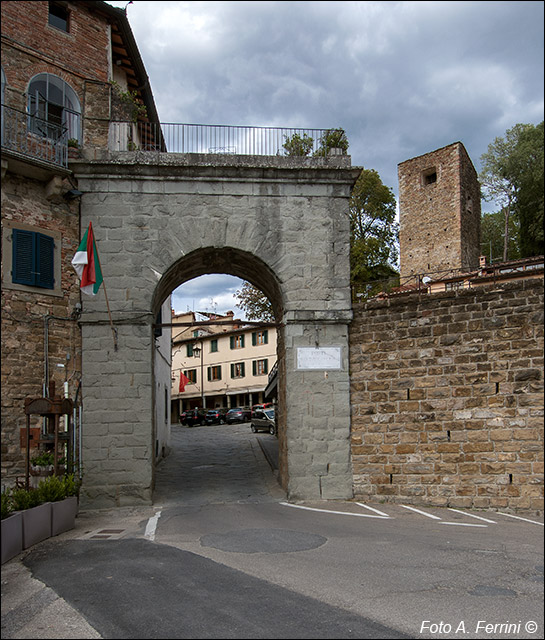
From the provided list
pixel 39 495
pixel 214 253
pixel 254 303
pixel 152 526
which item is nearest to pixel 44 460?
pixel 39 495

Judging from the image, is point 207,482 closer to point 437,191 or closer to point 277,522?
point 277,522

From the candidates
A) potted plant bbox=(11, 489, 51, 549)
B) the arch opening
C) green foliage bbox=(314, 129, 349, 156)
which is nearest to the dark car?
the arch opening

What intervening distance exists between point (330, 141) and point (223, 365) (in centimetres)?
3970

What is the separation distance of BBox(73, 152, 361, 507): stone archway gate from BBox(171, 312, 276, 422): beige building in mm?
33784

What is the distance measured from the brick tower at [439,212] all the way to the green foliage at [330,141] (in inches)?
812

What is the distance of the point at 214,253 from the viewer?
12148 mm

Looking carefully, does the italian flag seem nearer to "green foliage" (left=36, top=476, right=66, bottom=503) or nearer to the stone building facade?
the stone building facade

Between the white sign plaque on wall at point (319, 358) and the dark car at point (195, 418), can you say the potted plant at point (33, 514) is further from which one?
the dark car at point (195, 418)

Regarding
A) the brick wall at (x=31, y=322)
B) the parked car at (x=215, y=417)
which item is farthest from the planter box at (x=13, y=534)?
the parked car at (x=215, y=417)

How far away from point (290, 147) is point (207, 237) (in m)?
3.49

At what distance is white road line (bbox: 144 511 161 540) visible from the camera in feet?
27.1

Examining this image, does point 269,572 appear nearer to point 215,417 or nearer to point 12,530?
point 12,530

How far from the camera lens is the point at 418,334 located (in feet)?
36.0

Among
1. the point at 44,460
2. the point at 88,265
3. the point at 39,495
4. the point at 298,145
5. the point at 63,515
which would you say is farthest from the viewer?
the point at 298,145
